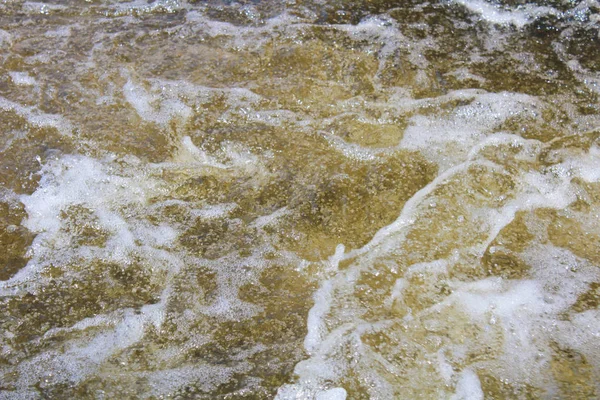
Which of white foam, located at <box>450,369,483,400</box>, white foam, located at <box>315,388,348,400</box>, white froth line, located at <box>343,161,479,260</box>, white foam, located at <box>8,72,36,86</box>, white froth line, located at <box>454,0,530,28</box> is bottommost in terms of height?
white foam, located at <box>315,388,348,400</box>

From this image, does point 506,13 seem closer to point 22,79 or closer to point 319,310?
point 319,310

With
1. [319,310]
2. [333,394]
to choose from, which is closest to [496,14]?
[319,310]

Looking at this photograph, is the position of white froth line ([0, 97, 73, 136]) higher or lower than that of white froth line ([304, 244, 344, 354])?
higher

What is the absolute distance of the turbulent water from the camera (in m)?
2.09

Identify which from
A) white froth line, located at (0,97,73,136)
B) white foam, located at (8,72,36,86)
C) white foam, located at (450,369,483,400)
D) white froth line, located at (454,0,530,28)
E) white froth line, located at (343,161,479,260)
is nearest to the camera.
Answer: white foam, located at (450,369,483,400)

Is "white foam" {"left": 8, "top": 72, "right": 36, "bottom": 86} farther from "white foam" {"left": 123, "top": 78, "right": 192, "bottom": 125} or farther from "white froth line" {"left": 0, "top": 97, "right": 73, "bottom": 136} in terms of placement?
"white foam" {"left": 123, "top": 78, "right": 192, "bottom": 125}

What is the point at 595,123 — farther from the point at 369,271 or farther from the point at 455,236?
the point at 369,271

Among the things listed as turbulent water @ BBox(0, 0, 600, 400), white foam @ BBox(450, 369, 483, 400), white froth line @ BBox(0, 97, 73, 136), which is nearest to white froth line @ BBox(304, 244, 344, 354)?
turbulent water @ BBox(0, 0, 600, 400)

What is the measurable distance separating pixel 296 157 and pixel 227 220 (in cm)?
49

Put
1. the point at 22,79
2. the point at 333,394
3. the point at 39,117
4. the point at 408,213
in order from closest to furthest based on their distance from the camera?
1. the point at 333,394
2. the point at 408,213
3. the point at 39,117
4. the point at 22,79

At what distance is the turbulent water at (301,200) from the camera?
6.87 feet

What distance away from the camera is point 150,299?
2289 millimetres

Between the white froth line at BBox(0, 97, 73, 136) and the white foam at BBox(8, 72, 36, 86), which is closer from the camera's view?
the white froth line at BBox(0, 97, 73, 136)

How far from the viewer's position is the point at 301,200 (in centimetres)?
264
